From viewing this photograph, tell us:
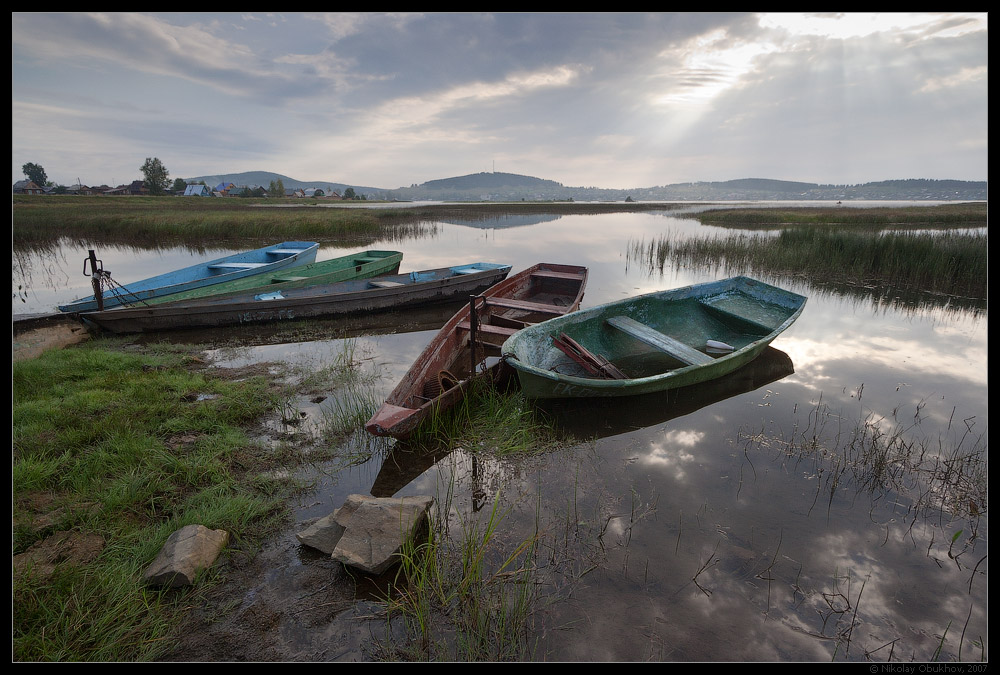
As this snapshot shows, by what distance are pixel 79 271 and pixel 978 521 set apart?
20987mm

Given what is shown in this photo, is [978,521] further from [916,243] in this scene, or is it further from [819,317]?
[916,243]

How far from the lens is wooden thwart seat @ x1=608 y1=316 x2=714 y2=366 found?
240 inches

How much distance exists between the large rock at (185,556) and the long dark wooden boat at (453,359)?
1.48 m

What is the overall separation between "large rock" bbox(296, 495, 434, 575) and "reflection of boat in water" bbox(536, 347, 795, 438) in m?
2.48

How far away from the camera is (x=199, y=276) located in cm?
1170

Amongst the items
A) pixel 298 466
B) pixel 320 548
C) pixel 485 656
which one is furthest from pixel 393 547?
pixel 298 466

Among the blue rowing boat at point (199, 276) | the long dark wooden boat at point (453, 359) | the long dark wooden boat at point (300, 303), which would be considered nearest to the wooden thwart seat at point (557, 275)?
the long dark wooden boat at point (453, 359)

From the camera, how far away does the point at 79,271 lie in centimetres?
1426

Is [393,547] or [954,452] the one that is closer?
[393,547]

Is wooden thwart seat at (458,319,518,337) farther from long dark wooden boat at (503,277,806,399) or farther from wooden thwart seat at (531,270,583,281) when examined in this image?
wooden thwart seat at (531,270,583,281)

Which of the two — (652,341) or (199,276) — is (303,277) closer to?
(199,276)

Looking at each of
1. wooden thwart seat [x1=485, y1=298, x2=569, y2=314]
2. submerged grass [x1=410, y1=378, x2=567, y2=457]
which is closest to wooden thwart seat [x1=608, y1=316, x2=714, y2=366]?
wooden thwart seat [x1=485, y1=298, x2=569, y2=314]

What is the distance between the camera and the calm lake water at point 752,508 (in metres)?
2.82

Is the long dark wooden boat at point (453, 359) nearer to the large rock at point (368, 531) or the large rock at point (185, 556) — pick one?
the large rock at point (368, 531)
